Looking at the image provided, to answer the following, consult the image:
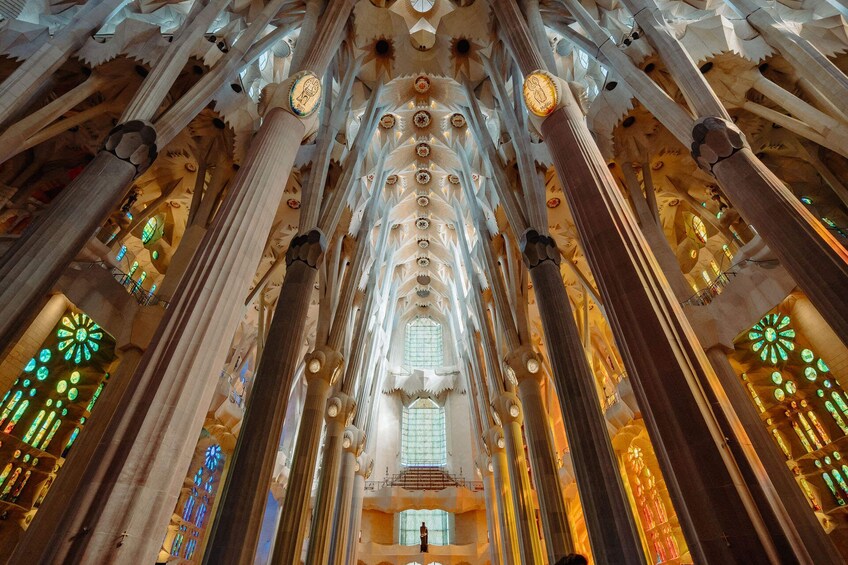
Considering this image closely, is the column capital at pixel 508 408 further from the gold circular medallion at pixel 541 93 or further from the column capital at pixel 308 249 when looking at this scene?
the gold circular medallion at pixel 541 93

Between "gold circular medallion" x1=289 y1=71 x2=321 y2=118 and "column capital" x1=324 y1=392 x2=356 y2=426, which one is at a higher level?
"gold circular medallion" x1=289 y1=71 x2=321 y2=118

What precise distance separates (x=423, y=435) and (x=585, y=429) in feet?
65.6

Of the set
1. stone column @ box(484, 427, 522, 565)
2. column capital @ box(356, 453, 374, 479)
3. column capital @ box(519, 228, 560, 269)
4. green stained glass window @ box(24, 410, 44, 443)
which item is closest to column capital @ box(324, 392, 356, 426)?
column capital @ box(356, 453, 374, 479)

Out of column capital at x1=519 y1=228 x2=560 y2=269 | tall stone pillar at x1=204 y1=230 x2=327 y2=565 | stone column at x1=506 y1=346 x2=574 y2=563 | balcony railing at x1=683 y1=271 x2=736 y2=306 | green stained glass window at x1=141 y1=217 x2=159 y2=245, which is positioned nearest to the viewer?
tall stone pillar at x1=204 y1=230 x2=327 y2=565

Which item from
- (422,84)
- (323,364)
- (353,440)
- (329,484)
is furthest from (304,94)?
(353,440)

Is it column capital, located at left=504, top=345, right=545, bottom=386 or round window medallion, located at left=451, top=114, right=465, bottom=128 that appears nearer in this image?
column capital, located at left=504, top=345, right=545, bottom=386

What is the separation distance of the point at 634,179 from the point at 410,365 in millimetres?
20660

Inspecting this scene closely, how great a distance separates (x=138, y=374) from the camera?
504 centimetres

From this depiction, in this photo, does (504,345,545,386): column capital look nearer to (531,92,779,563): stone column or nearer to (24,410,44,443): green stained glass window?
(531,92,779,563): stone column

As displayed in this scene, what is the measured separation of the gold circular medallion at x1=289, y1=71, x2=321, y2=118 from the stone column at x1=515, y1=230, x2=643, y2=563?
667cm

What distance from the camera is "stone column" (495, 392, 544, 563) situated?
1470 centimetres

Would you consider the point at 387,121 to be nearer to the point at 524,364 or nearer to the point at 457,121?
the point at 457,121

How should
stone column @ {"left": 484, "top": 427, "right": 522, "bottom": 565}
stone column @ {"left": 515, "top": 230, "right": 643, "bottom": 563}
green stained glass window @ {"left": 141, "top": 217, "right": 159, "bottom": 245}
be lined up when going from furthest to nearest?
stone column @ {"left": 484, "top": 427, "right": 522, "bottom": 565}, green stained glass window @ {"left": 141, "top": 217, "right": 159, "bottom": 245}, stone column @ {"left": 515, "top": 230, "right": 643, "bottom": 563}

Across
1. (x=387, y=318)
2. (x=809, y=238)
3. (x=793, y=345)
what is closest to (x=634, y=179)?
(x=793, y=345)
